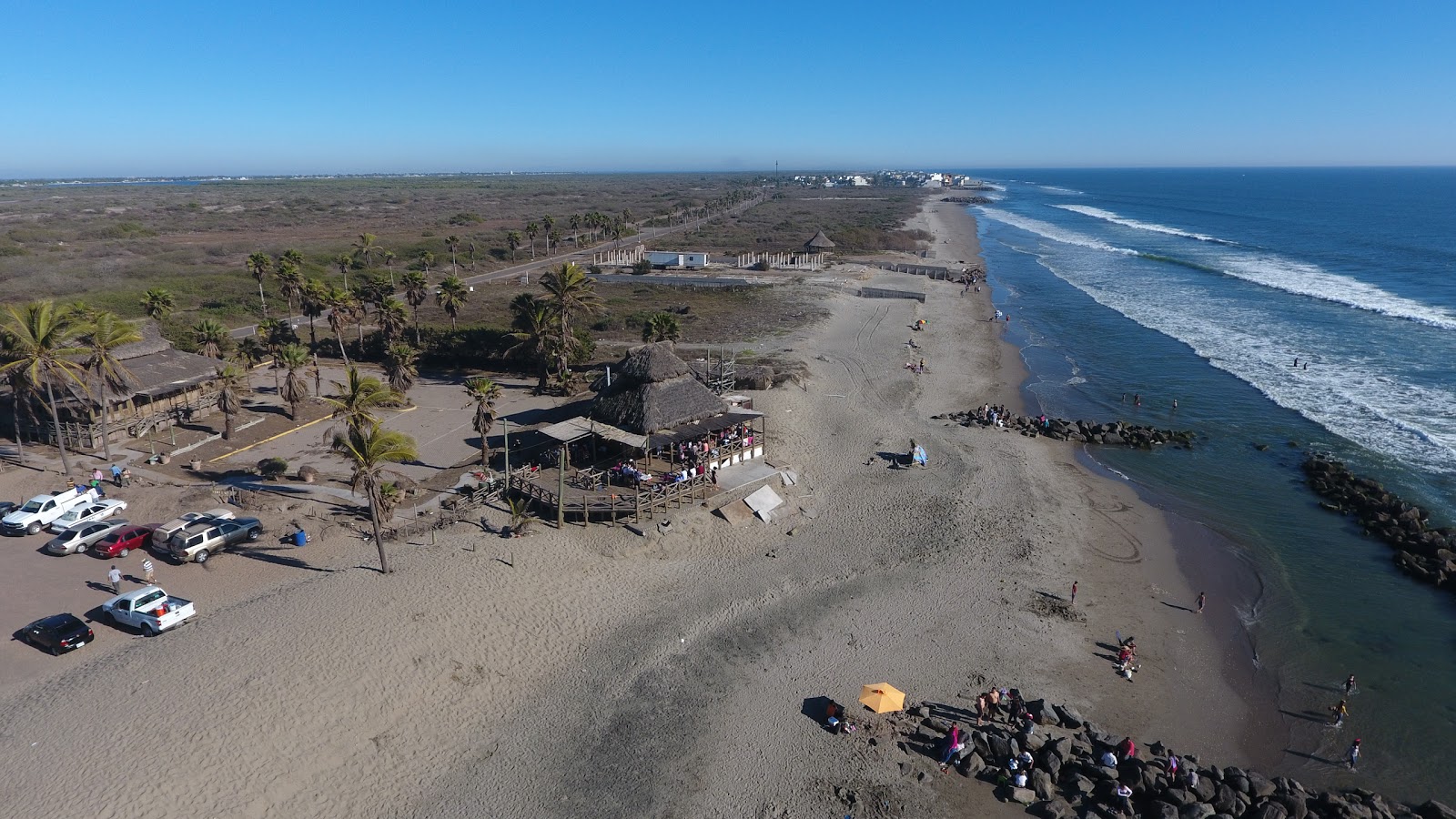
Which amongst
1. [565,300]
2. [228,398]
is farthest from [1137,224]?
[228,398]

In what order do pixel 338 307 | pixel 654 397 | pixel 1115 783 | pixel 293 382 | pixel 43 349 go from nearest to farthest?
pixel 1115 783
pixel 43 349
pixel 654 397
pixel 293 382
pixel 338 307

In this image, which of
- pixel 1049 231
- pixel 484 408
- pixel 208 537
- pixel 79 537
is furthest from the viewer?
pixel 1049 231

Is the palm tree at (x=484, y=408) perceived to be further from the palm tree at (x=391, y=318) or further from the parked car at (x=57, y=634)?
the palm tree at (x=391, y=318)

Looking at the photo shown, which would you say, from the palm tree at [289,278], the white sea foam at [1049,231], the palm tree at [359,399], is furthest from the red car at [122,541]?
the white sea foam at [1049,231]

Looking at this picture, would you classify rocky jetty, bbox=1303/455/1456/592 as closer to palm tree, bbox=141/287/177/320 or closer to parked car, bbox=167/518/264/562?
parked car, bbox=167/518/264/562

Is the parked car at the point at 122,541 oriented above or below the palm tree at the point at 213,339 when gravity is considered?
below

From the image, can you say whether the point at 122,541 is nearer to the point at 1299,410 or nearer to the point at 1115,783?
the point at 1115,783

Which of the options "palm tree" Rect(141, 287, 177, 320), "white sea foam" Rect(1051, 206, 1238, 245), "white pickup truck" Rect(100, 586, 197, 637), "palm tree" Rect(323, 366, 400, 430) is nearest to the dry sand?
"white pickup truck" Rect(100, 586, 197, 637)
